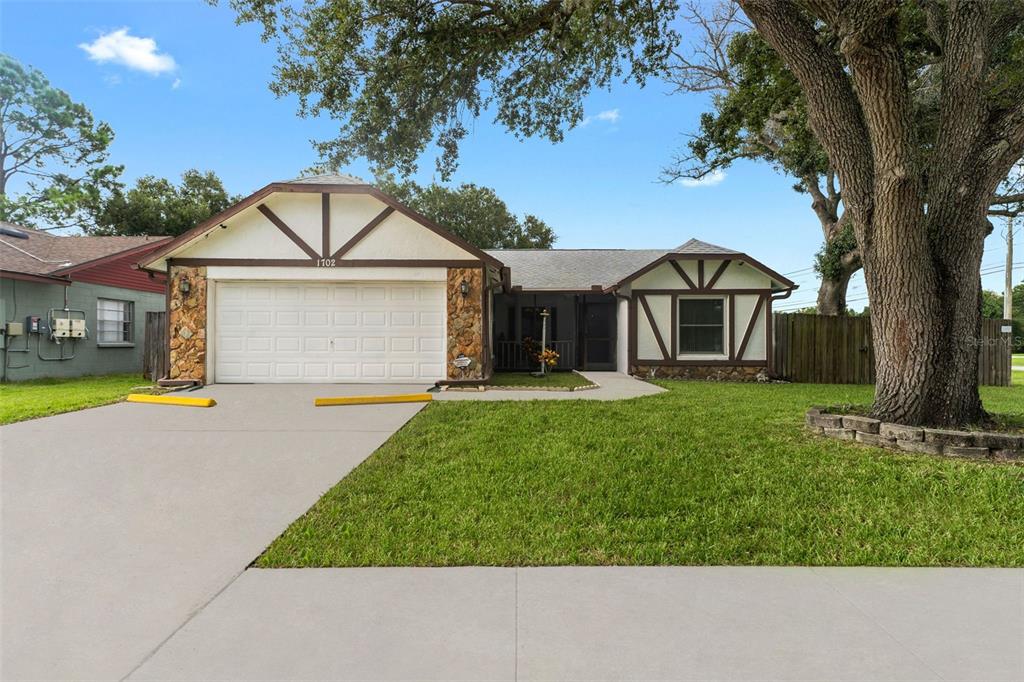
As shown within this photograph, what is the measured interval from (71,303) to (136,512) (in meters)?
13.4

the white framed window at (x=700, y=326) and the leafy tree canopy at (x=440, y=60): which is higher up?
the leafy tree canopy at (x=440, y=60)

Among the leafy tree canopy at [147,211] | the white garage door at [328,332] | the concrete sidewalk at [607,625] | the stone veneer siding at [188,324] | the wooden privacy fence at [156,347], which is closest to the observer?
the concrete sidewalk at [607,625]

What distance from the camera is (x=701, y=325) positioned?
45.0 feet

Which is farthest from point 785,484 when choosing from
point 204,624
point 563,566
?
point 204,624

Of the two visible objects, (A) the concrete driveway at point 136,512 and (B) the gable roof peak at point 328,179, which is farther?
(B) the gable roof peak at point 328,179

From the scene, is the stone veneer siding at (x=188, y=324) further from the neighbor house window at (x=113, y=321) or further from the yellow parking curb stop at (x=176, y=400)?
the neighbor house window at (x=113, y=321)

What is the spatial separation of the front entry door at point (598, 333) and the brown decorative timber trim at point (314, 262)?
20.8ft

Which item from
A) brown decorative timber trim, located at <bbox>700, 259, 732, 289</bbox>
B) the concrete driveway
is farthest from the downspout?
the concrete driveway

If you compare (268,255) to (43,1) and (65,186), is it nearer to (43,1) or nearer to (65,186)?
(43,1)

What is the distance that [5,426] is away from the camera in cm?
684

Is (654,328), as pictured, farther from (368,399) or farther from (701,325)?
(368,399)

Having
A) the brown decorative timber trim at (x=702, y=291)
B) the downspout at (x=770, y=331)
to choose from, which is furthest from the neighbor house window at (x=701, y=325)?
the downspout at (x=770, y=331)

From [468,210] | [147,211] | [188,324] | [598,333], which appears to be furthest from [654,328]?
[147,211]

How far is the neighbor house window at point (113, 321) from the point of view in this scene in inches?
577
